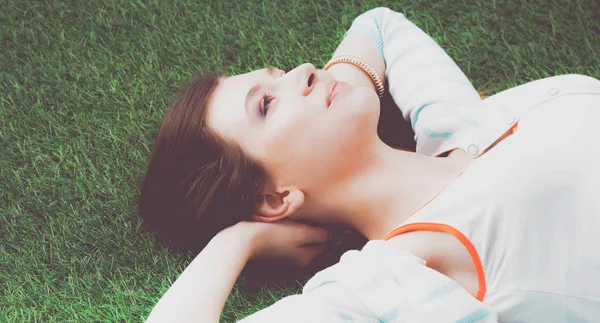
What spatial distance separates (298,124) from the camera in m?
1.18

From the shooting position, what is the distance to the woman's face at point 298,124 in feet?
3.87

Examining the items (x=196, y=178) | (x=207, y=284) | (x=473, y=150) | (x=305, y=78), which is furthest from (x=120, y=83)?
(x=473, y=150)

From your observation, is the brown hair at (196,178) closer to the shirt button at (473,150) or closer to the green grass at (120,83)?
the green grass at (120,83)

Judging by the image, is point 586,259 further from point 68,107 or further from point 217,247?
point 68,107

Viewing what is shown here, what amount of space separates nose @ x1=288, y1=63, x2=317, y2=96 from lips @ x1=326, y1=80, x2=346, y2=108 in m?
0.04

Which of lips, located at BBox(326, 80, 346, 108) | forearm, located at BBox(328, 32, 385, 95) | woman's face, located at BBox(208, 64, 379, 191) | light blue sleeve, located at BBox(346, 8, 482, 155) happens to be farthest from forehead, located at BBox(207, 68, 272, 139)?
light blue sleeve, located at BBox(346, 8, 482, 155)

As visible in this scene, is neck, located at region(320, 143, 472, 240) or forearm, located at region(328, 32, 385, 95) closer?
neck, located at region(320, 143, 472, 240)

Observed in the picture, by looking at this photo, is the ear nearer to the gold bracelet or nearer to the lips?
the lips

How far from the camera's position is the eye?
1224 millimetres

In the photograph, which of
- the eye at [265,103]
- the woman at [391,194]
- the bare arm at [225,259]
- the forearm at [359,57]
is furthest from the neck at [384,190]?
the forearm at [359,57]

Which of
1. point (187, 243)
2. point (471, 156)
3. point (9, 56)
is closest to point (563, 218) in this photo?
point (471, 156)

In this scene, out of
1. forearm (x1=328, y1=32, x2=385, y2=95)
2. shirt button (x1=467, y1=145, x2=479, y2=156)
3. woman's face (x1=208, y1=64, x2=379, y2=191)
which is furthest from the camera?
forearm (x1=328, y1=32, x2=385, y2=95)

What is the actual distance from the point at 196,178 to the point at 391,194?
427mm

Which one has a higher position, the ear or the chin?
the chin
